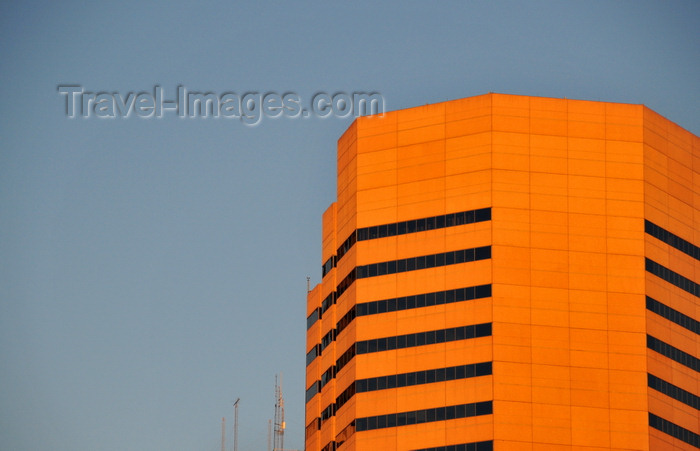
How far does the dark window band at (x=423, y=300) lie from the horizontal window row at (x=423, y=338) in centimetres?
344

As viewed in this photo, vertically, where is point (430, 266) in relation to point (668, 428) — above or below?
above

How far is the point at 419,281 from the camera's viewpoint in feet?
642

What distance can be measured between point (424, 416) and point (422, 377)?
4.59 meters

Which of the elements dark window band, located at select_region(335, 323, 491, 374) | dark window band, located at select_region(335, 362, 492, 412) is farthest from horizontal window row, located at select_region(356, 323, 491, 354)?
dark window band, located at select_region(335, 362, 492, 412)

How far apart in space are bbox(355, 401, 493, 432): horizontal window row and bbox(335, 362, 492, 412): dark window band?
3.35 metres

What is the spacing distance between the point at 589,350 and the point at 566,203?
18.3 metres

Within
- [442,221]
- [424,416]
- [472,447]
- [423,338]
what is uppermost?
[442,221]

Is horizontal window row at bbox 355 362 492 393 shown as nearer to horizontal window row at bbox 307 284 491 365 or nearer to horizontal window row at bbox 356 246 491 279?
horizontal window row at bbox 307 284 491 365

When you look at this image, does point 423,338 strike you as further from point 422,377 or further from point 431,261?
point 431,261

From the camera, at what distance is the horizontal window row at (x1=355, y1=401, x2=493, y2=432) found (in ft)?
616

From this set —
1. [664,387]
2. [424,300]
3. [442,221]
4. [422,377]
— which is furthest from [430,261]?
[664,387]

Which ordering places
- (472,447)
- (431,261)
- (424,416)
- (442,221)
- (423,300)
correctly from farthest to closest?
(442,221)
(431,261)
(423,300)
(424,416)
(472,447)

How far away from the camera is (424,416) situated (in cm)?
19050

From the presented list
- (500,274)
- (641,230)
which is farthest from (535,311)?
(641,230)
